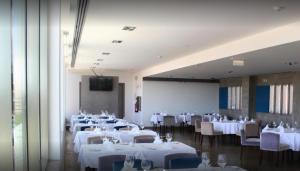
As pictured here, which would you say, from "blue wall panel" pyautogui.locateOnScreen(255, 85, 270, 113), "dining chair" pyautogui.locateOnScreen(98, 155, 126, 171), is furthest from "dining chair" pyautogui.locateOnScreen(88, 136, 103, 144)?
"blue wall panel" pyautogui.locateOnScreen(255, 85, 270, 113)

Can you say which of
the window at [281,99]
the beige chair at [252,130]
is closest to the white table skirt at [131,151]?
the beige chair at [252,130]

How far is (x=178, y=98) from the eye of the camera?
60.0ft

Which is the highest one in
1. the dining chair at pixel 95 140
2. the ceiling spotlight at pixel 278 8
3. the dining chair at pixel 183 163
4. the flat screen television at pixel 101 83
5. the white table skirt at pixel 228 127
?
the ceiling spotlight at pixel 278 8

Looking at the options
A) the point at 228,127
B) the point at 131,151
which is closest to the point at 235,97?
the point at 228,127

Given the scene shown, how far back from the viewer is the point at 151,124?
17719 mm

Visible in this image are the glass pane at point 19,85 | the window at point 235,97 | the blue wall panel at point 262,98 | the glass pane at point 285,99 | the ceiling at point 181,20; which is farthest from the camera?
the window at point 235,97

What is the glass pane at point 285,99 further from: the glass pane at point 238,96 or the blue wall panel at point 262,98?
the glass pane at point 238,96

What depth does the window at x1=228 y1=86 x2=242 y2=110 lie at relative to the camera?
1641 centimetres

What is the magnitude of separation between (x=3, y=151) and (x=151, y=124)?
1620 centimetres

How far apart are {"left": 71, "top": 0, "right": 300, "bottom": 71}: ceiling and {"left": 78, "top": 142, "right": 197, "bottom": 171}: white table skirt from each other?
2016 mm

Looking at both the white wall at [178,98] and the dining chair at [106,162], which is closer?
the dining chair at [106,162]

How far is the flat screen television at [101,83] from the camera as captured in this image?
1773 centimetres

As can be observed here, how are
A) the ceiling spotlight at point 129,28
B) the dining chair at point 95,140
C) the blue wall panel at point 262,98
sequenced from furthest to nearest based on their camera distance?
the blue wall panel at point 262,98 → the dining chair at point 95,140 → the ceiling spotlight at point 129,28

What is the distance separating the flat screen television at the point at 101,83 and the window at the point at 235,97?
5.94 meters
